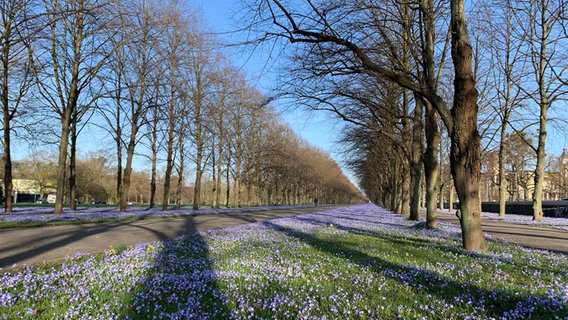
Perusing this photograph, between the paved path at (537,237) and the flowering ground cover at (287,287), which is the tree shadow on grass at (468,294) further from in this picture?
the paved path at (537,237)

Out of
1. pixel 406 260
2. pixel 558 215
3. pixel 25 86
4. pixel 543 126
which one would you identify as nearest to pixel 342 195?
pixel 558 215

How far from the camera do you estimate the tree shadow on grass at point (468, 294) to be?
12.3ft

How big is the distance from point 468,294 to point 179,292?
12.4ft

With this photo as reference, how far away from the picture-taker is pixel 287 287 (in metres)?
4.61

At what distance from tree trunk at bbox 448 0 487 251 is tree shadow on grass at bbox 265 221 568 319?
11.0 ft

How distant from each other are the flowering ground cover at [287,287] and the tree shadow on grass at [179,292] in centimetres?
1

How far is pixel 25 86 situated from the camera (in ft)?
72.3

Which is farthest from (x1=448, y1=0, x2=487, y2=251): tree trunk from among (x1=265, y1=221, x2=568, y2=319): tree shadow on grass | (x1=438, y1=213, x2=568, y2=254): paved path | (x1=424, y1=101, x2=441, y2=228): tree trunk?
(x1=424, y1=101, x2=441, y2=228): tree trunk

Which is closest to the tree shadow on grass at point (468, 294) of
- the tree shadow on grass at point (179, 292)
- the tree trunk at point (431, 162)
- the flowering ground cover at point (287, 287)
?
the flowering ground cover at point (287, 287)

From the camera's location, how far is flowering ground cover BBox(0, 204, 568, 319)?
3.67 meters

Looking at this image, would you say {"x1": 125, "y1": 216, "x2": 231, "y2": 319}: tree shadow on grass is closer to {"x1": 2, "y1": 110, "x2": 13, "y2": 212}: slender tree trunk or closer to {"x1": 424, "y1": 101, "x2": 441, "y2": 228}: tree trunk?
{"x1": 424, "y1": 101, "x2": 441, "y2": 228}: tree trunk

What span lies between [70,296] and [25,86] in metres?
23.9

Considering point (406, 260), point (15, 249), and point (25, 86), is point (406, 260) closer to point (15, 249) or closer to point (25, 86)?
point (15, 249)

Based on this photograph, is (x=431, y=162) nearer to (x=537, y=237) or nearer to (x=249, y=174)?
(x=537, y=237)
